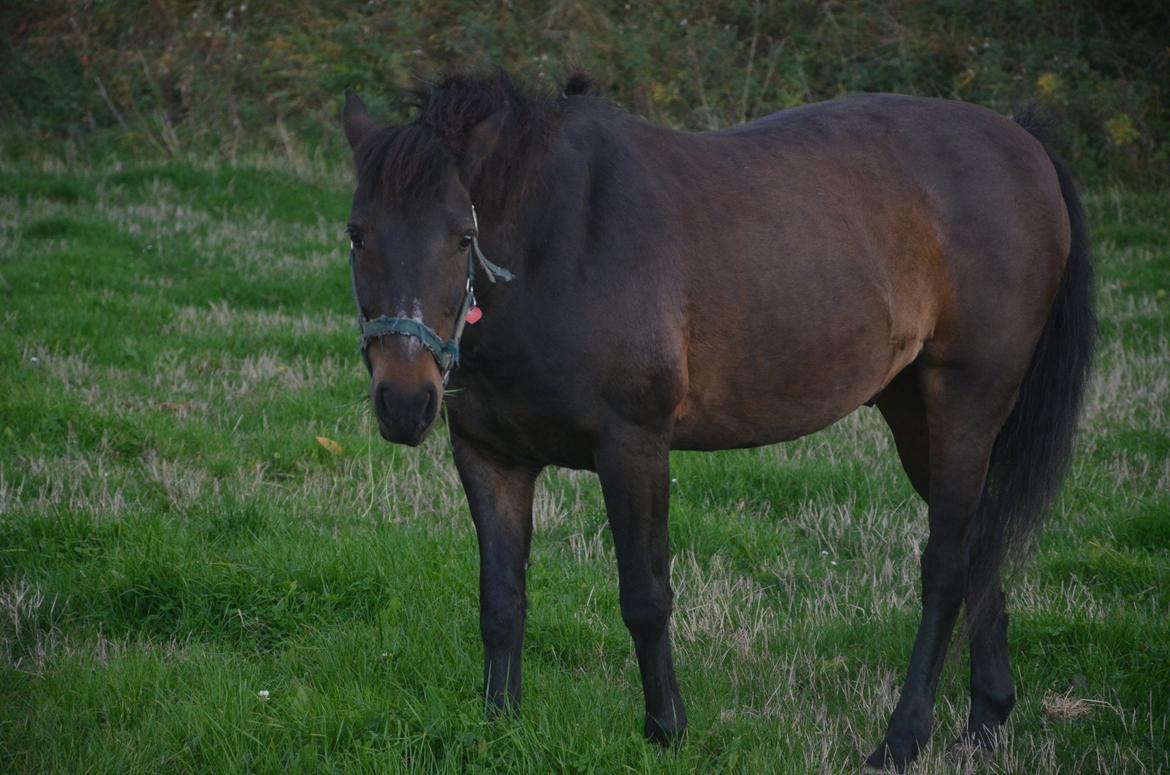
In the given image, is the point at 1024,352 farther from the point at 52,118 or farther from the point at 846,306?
the point at 52,118

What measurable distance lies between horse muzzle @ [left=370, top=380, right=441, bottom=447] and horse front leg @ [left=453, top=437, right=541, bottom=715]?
76 centimetres

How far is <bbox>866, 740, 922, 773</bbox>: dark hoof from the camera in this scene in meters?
4.00

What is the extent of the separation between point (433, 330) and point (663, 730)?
4.97ft

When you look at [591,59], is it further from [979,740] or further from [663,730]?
[663,730]

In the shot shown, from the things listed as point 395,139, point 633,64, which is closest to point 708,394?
point 395,139

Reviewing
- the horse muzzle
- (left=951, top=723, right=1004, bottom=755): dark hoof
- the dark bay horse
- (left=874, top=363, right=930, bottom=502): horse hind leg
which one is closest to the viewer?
the horse muzzle

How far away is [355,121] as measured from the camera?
3.70 meters

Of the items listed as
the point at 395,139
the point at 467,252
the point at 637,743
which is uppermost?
the point at 395,139

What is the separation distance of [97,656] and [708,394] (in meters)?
2.31

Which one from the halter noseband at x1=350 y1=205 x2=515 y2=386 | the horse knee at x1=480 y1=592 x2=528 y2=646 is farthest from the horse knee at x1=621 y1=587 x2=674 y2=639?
the halter noseband at x1=350 y1=205 x2=515 y2=386

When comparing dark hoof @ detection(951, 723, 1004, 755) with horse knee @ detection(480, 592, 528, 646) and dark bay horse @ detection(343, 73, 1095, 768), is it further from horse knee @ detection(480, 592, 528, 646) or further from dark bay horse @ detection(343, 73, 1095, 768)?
horse knee @ detection(480, 592, 528, 646)

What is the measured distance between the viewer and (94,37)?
19172mm

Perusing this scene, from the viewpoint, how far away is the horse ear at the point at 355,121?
365cm

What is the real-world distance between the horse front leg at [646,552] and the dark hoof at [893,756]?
2.16 ft
